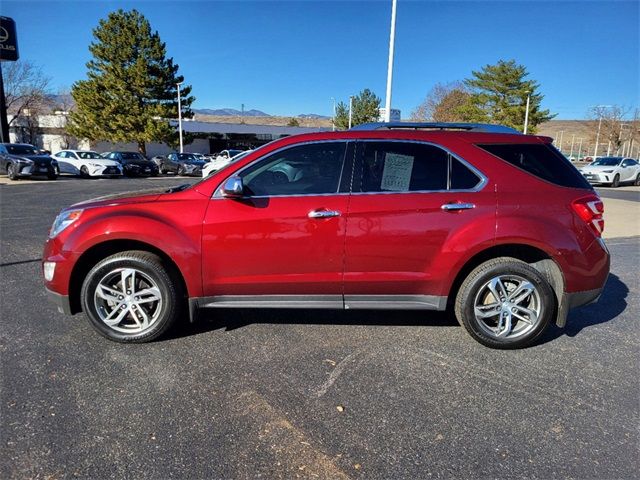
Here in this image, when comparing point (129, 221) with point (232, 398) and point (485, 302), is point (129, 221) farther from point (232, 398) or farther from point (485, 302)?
point (485, 302)

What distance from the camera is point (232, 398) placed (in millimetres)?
2863

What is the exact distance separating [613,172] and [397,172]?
82.3 ft

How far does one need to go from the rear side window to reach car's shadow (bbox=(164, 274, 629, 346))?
1.40 m

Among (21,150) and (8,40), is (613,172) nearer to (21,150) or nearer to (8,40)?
(21,150)

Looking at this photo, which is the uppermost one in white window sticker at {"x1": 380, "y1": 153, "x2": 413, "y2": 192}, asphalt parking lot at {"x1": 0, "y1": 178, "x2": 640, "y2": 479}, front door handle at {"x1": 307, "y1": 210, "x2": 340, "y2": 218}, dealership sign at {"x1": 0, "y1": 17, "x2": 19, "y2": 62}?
dealership sign at {"x1": 0, "y1": 17, "x2": 19, "y2": 62}

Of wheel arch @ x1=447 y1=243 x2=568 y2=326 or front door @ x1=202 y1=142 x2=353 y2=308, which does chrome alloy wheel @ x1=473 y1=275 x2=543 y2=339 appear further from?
front door @ x1=202 y1=142 x2=353 y2=308

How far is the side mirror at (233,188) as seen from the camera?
3.34 meters

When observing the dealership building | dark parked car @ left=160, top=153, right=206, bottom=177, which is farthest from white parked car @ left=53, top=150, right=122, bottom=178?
the dealership building

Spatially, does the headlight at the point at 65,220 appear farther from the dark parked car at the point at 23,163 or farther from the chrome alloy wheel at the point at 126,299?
the dark parked car at the point at 23,163

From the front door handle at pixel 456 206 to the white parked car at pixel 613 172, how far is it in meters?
23.6

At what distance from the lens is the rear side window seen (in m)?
3.57

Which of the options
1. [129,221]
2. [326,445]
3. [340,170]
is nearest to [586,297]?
[340,170]

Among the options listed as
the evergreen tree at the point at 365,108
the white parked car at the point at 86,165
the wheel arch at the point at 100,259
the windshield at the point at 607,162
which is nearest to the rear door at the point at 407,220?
the wheel arch at the point at 100,259

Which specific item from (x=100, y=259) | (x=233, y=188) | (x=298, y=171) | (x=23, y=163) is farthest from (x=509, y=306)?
(x=23, y=163)
